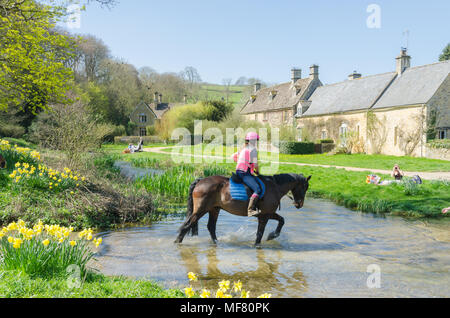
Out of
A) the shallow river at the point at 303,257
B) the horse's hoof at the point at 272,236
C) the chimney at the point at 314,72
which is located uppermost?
the chimney at the point at 314,72

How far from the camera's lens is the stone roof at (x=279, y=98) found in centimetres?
4791

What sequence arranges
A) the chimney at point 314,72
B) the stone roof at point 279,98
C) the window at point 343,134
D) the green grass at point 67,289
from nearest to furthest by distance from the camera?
1. the green grass at point 67,289
2. the window at point 343,134
3. the chimney at point 314,72
4. the stone roof at point 279,98

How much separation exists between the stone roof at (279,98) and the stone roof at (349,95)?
2.23 m

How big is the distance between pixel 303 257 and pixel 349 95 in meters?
36.1

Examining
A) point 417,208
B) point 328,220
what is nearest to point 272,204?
point 328,220

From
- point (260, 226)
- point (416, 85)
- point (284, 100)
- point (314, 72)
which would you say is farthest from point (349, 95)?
point (260, 226)

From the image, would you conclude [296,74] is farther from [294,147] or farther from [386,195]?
[386,195]

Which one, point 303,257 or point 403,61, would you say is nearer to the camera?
point 303,257

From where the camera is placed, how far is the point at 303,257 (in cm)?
709

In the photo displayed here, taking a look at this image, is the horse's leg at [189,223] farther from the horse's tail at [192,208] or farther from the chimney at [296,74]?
the chimney at [296,74]

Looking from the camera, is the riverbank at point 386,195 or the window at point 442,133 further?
the window at point 442,133

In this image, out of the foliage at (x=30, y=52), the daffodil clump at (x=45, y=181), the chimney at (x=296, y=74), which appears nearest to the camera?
the daffodil clump at (x=45, y=181)

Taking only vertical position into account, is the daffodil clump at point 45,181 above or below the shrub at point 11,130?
below

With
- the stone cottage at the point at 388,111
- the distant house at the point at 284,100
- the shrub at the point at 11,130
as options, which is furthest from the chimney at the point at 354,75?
the shrub at the point at 11,130
